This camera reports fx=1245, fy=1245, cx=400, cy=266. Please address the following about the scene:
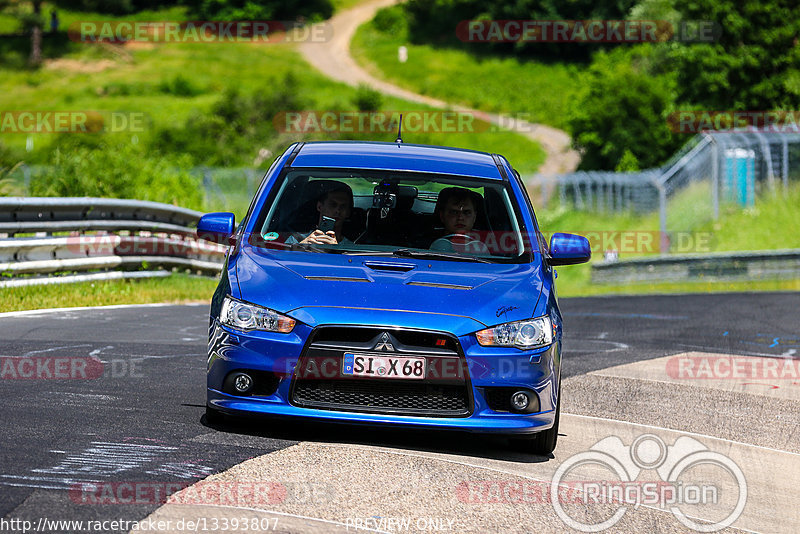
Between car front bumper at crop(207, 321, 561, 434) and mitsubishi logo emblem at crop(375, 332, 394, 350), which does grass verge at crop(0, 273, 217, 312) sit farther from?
mitsubishi logo emblem at crop(375, 332, 394, 350)

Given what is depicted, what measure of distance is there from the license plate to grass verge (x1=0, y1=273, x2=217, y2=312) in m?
7.55

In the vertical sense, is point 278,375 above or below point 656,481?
above

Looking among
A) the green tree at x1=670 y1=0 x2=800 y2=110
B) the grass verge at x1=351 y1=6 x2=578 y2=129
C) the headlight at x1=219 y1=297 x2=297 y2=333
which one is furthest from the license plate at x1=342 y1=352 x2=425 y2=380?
the grass verge at x1=351 y1=6 x2=578 y2=129

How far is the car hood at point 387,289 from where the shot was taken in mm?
6309

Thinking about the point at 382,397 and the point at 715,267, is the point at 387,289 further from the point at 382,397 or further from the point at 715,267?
the point at 715,267

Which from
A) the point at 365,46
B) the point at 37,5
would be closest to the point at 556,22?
the point at 365,46

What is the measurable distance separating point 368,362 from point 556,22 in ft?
312

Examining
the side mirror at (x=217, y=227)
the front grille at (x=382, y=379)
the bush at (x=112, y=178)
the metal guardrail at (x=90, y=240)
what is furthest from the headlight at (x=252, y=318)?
the bush at (x=112, y=178)

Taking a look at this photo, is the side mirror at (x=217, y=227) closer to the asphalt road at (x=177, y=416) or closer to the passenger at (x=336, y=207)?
the passenger at (x=336, y=207)

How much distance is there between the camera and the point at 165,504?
16.3 feet

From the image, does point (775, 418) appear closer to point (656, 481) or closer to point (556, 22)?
point (656, 481)

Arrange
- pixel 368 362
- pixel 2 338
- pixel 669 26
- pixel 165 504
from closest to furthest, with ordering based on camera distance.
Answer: pixel 165 504 → pixel 368 362 → pixel 2 338 → pixel 669 26

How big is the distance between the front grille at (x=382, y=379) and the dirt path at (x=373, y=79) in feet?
171

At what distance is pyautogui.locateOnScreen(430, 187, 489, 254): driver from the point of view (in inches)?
291
